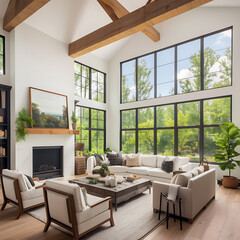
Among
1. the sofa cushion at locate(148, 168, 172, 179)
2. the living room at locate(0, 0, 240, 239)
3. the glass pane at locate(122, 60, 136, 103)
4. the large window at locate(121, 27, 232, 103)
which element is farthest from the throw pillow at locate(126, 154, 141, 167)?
the glass pane at locate(122, 60, 136, 103)

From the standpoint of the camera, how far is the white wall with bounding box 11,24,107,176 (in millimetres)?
5664

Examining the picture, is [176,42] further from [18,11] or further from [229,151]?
[18,11]

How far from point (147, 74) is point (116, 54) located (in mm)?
2012

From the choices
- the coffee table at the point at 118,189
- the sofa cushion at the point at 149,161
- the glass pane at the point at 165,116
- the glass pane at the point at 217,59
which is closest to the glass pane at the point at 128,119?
the glass pane at the point at 165,116

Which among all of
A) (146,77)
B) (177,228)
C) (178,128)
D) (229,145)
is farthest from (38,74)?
(229,145)

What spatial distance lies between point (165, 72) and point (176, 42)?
3.74 feet

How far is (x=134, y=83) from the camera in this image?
27.7ft

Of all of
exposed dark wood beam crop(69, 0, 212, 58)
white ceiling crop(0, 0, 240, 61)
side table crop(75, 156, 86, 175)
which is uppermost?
white ceiling crop(0, 0, 240, 61)

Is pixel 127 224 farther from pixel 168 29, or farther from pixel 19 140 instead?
pixel 168 29

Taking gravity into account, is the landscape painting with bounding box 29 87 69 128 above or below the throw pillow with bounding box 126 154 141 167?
above

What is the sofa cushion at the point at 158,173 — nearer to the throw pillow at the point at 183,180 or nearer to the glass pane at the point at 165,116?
the glass pane at the point at 165,116

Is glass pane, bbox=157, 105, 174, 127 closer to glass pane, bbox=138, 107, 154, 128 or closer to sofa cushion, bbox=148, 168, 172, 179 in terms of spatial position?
glass pane, bbox=138, 107, 154, 128

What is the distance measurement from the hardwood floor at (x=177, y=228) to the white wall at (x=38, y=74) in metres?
2.33

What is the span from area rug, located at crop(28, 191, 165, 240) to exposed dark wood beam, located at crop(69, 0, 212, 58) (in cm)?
443
